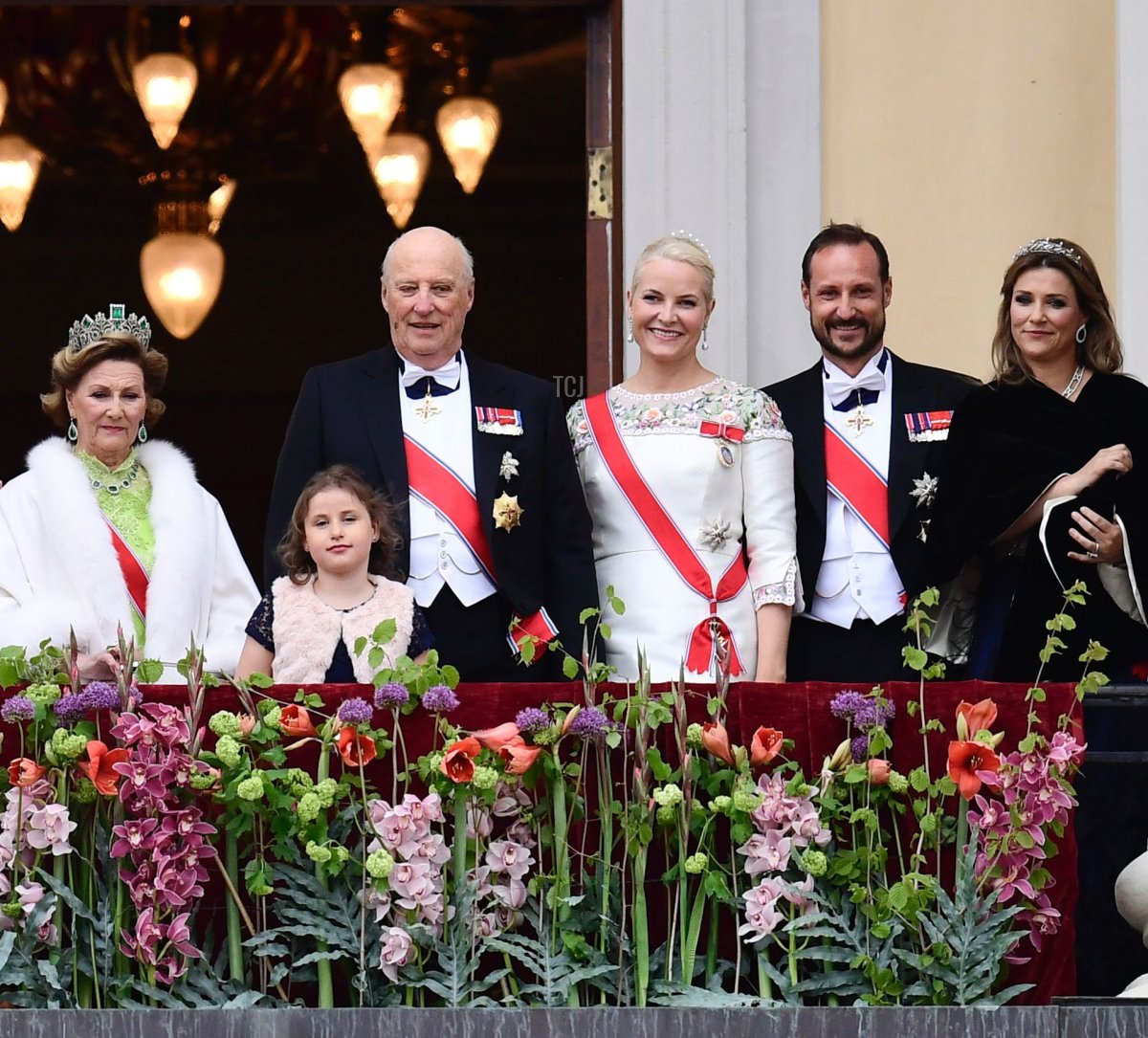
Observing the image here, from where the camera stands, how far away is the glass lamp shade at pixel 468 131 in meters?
9.29

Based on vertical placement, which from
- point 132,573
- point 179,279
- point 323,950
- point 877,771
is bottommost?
point 323,950

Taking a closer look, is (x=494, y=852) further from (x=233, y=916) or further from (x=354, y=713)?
(x=233, y=916)

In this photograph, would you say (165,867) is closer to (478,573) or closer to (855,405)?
(478,573)

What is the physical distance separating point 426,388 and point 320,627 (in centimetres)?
60

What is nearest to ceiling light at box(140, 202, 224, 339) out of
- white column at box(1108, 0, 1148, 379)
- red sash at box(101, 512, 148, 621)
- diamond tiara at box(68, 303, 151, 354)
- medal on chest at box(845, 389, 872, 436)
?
diamond tiara at box(68, 303, 151, 354)

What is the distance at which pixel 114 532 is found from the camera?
519 centimetres

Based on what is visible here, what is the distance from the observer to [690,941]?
4148 mm

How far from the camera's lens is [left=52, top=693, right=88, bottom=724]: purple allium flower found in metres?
4.10

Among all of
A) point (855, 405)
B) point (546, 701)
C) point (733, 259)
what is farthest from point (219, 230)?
point (546, 701)

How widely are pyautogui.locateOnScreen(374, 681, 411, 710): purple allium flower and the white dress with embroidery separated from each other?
91cm

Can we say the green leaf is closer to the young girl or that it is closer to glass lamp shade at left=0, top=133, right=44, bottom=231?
the young girl

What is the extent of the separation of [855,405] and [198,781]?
181 centimetres

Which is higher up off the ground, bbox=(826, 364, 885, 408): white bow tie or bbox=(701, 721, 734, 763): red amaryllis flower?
bbox=(826, 364, 885, 408): white bow tie

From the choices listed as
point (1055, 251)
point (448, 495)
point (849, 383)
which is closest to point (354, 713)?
point (448, 495)
